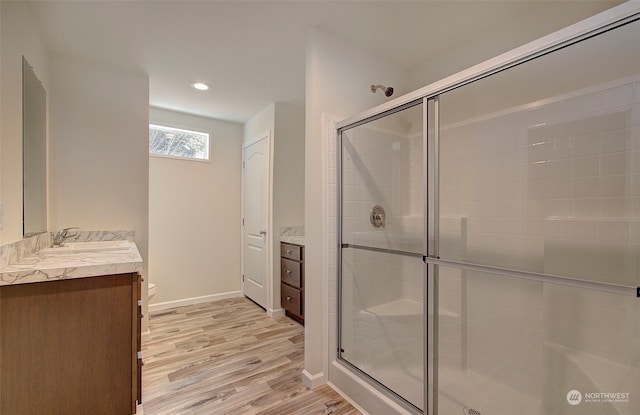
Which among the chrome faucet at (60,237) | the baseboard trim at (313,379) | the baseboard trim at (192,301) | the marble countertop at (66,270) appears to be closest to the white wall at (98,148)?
the chrome faucet at (60,237)

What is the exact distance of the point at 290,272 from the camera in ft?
10.7

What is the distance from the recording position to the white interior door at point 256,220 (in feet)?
11.7

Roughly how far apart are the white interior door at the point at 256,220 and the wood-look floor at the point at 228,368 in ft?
1.48

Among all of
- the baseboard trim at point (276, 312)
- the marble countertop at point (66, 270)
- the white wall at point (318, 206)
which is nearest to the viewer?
the marble countertop at point (66, 270)

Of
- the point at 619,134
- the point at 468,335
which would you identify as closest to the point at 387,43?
the point at 619,134

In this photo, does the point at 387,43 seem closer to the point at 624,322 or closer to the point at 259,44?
the point at 259,44

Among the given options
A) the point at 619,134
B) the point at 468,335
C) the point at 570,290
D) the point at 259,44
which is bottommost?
the point at 468,335

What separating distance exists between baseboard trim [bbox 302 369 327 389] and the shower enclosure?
8.6 inches

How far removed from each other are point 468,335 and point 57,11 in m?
3.43

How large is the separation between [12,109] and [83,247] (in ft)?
3.46

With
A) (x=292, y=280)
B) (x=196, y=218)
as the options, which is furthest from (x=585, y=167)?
(x=196, y=218)

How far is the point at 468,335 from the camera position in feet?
6.19

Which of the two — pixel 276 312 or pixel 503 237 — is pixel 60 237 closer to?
pixel 276 312

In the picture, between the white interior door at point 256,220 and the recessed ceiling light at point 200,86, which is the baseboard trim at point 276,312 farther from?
the recessed ceiling light at point 200,86
